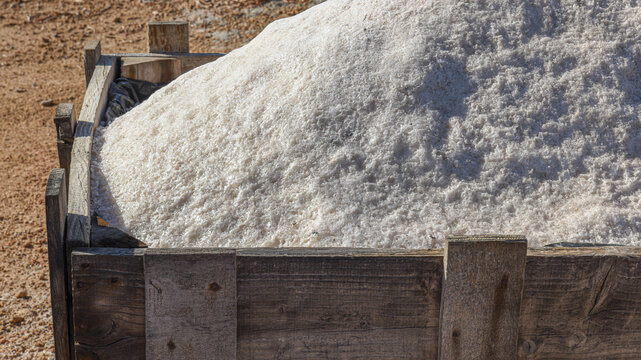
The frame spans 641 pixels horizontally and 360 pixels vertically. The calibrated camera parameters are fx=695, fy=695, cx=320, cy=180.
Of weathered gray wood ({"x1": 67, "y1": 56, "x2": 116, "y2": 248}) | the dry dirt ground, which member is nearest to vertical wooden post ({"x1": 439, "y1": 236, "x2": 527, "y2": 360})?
weathered gray wood ({"x1": 67, "y1": 56, "x2": 116, "y2": 248})

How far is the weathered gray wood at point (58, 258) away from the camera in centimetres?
181

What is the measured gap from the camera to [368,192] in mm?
2275

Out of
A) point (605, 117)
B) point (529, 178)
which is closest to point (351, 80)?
point (529, 178)

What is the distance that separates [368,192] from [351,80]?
1.73ft

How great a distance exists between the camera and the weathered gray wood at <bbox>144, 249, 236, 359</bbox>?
5.62ft

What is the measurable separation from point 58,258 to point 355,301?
0.80 m

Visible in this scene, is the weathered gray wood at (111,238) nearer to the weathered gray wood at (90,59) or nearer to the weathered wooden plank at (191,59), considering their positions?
the weathered gray wood at (90,59)

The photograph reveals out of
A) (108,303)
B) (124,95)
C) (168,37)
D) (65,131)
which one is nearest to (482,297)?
(108,303)

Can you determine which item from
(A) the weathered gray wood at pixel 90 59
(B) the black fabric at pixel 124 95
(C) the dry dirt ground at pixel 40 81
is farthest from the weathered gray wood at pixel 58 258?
(A) the weathered gray wood at pixel 90 59

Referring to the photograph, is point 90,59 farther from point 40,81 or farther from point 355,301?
point 40,81

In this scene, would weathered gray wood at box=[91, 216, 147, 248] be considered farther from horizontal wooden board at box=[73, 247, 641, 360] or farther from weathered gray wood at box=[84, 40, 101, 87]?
weathered gray wood at box=[84, 40, 101, 87]

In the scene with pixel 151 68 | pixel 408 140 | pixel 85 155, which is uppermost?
pixel 151 68

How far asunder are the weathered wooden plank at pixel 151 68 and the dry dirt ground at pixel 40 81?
1.29 metres

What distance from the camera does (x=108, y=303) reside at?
1.75 m
